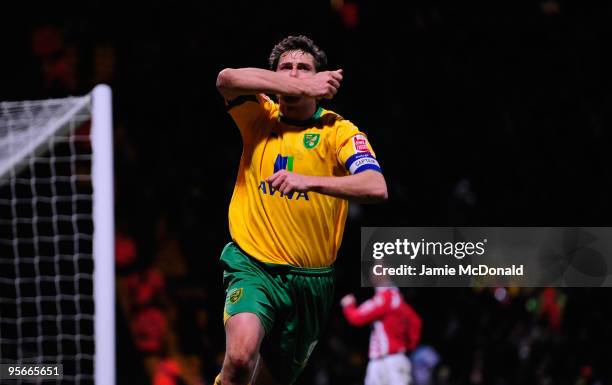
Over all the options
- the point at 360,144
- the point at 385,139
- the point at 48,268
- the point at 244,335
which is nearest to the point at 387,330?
the point at 385,139

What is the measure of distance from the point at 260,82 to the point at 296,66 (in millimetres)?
243

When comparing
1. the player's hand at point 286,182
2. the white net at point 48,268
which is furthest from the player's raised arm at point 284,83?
the white net at point 48,268

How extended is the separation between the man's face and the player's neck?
0.05 metres

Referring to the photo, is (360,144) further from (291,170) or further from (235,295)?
(235,295)

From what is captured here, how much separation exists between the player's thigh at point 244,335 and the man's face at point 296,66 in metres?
0.89

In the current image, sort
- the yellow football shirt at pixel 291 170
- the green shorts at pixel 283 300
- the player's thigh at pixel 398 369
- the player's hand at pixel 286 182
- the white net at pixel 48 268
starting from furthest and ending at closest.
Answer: the player's thigh at pixel 398 369 < the white net at pixel 48 268 < the yellow football shirt at pixel 291 170 < the green shorts at pixel 283 300 < the player's hand at pixel 286 182

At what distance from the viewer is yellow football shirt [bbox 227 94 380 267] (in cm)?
356

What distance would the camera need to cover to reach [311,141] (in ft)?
11.8

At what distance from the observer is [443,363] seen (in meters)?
9.48

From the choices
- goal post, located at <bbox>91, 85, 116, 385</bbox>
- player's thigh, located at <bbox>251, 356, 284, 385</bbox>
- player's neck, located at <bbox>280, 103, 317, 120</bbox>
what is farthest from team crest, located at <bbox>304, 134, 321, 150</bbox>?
player's thigh, located at <bbox>251, 356, 284, 385</bbox>

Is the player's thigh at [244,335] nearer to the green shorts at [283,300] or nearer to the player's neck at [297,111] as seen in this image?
the green shorts at [283,300]

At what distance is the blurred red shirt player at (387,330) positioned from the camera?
25.2ft

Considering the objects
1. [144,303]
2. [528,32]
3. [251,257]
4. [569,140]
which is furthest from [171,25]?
[251,257]

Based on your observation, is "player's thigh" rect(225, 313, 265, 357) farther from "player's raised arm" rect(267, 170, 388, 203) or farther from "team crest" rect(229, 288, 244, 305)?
"player's raised arm" rect(267, 170, 388, 203)
